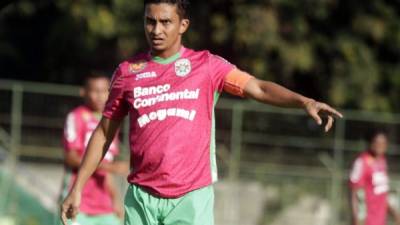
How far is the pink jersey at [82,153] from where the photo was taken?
10352mm

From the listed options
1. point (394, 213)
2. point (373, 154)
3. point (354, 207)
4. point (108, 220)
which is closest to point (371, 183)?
point (373, 154)

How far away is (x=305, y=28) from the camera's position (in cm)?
2372

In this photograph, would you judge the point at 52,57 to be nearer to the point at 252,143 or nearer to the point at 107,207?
the point at 252,143

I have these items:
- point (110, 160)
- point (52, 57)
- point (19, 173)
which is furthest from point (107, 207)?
point (52, 57)

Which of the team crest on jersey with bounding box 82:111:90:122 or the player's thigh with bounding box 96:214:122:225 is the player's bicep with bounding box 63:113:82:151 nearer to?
the team crest on jersey with bounding box 82:111:90:122

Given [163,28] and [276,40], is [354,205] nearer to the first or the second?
[163,28]

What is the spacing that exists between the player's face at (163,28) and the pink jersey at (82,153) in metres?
3.62

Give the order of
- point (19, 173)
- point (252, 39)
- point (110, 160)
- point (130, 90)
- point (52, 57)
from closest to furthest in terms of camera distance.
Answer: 1. point (130, 90)
2. point (110, 160)
3. point (19, 173)
4. point (252, 39)
5. point (52, 57)

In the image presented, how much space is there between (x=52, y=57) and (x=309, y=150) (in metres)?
6.50

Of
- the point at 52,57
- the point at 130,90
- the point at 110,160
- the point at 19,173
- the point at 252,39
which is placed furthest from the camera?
the point at 52,57

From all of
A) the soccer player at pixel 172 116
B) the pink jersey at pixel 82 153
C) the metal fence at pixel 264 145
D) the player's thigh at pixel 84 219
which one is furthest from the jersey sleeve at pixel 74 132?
the metal fence at pixel 264 145

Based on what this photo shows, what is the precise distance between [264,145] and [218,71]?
14.5 metres

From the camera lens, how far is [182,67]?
675 centimetres

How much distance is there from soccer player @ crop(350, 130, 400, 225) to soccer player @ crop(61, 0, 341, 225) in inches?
311
